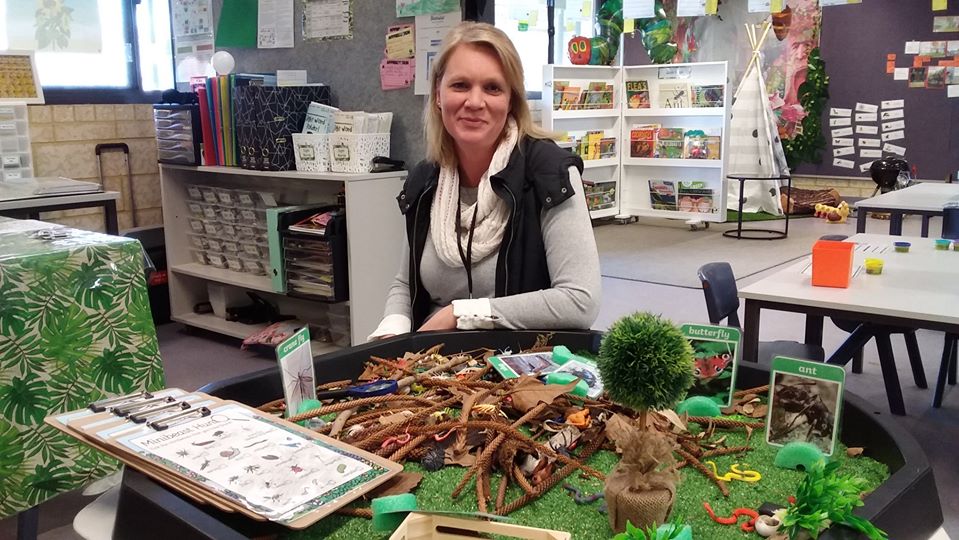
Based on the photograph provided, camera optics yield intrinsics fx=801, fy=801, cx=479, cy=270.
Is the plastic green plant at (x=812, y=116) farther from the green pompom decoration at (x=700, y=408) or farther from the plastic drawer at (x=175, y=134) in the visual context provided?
the green pompom decoration at (x=700, y=408)

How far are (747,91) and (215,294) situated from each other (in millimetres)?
5935

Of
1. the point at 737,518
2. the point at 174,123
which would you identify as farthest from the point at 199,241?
the point at 737,518

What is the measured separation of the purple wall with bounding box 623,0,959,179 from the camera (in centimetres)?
781

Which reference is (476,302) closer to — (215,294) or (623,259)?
(215,294)

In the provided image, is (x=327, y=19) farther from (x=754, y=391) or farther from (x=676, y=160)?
(x=676, y=160)

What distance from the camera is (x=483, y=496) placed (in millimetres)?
922

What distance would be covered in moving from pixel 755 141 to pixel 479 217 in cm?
692

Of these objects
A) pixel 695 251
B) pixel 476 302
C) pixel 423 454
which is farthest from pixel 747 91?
pixel 423 454

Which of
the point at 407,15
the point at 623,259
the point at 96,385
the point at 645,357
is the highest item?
the point at 407,15

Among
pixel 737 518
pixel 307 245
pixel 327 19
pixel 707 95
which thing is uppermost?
pixel 327 19

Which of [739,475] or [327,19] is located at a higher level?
[327,19]

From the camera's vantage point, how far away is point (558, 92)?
6.79 metres

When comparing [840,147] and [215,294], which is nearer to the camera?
[215,294]

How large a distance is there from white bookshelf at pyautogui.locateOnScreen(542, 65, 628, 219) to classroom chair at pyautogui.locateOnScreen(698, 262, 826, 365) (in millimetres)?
4082
